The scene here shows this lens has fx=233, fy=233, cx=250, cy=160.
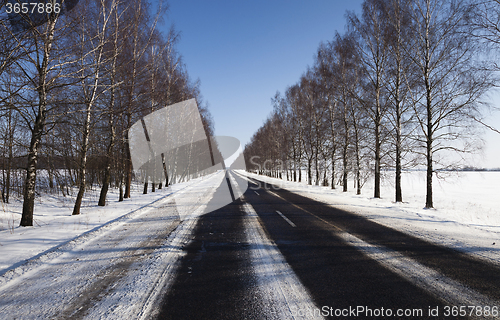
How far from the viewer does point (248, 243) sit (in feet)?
16.7

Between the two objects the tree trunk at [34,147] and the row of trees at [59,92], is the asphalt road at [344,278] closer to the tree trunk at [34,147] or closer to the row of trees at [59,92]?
the row of trees at [59,92]

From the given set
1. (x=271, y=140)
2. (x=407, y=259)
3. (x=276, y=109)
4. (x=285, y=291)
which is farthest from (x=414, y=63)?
(x=271, y=140)

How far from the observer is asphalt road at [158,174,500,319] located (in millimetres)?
2629

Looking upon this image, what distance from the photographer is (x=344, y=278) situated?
133 inches

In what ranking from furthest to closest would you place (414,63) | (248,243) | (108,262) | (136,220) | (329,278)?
(414,63), (136,220), (248,243), (108,262), (329,278)

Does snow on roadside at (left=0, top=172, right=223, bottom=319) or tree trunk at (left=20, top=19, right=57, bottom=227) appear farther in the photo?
tree trunk at (left=20, top=19, right=57, bottom=227)

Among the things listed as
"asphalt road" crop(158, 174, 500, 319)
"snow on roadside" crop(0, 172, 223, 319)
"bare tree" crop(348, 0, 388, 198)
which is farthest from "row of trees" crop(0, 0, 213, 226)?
"bare tree" crop(348, 0, 388, 198)

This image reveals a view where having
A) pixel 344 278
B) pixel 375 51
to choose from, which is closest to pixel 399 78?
pixel 375 51

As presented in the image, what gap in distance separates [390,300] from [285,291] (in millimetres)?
1255

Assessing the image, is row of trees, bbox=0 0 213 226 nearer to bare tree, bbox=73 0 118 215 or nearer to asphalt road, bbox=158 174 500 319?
bare tree, bbox=73 0 118 215

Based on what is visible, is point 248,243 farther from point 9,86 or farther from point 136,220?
point 9,86

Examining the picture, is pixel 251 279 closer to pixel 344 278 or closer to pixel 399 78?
pixel 344 278

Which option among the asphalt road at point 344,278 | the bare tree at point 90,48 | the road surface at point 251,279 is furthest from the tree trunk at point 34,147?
the asphalt road at point 344,278

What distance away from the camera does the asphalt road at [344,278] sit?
263 centimetres
